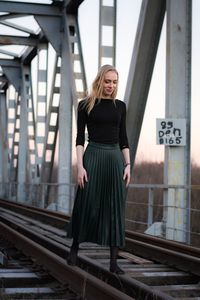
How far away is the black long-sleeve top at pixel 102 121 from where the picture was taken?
12.5 ft

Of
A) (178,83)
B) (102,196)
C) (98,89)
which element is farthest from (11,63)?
(102,196)

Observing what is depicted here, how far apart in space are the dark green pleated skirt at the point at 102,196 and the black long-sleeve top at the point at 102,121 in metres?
0.05

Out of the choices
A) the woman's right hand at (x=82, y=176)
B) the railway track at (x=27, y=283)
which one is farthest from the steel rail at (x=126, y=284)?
the woman's right hand at (x=82, y=176)

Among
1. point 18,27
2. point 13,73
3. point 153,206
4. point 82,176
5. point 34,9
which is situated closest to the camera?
point 82,176

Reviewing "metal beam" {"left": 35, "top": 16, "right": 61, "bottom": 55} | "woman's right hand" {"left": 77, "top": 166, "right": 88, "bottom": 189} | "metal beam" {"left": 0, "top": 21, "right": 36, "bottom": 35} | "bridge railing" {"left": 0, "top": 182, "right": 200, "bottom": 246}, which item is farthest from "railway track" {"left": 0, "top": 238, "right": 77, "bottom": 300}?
"metal beam" {"left": 0, "top": 21, "right": 36, "bottom": 35}

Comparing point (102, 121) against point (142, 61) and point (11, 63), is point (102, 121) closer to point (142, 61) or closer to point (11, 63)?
point (142, 61)

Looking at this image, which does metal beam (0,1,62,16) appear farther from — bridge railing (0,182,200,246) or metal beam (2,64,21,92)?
metal beam (2,64,21,92)

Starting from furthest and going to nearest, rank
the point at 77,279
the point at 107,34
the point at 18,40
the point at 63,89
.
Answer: the point at 18,40
the point at 63,89
the point at 107,34
the point at 77,279

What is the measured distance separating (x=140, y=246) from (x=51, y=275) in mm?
1503

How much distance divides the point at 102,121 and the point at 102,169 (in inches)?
12.1

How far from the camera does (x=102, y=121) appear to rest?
12.4 ft

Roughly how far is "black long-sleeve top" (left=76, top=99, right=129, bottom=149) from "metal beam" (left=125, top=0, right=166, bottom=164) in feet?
22.7

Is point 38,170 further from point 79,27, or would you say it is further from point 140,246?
point 140,246

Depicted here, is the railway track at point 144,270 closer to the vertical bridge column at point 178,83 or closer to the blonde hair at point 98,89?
the blonde hair at point 98,89
